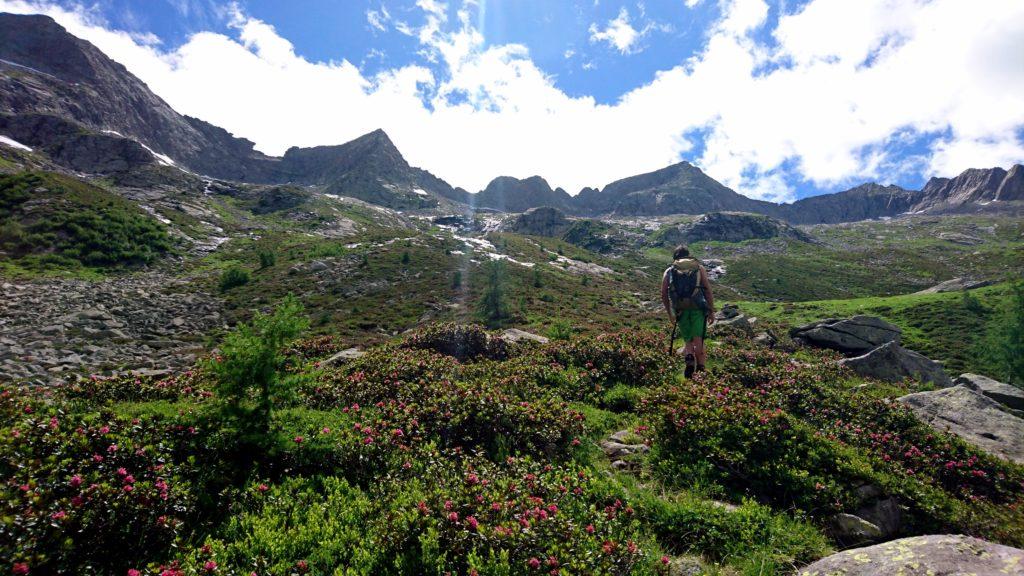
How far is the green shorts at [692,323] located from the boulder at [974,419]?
5137 mm

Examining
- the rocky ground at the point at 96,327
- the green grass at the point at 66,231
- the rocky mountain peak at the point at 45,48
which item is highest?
the rocky mountain peak at the point at 45,48

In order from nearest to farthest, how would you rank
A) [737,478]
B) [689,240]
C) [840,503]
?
[840,503] → [737,478] → [689,240]

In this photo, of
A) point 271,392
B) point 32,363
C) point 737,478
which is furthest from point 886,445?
point 32,363

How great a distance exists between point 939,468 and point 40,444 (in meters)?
14.0

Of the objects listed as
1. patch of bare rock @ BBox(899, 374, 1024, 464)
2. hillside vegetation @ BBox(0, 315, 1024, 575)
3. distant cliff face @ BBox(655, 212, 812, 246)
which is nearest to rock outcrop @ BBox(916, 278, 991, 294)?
patch of bare rock @ BBox(899, 374, 1024, 464)

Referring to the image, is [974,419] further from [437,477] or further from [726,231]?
[726,231]

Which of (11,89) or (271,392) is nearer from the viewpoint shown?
(271,392)

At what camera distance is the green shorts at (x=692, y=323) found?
11.5 meters

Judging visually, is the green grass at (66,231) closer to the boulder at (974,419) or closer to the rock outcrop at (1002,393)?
the boulder at (974,419)

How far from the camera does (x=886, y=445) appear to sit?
8.02 metres

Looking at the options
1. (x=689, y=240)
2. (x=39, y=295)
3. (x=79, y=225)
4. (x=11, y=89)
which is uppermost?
(x=11, y=89)

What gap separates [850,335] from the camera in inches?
802

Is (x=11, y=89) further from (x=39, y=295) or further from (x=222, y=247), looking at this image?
(x=39, y=295)

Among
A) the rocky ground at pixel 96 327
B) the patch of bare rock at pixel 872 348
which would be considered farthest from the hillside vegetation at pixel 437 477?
the rocky ground at pixel 96 327
